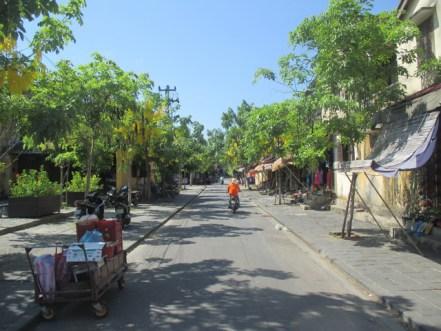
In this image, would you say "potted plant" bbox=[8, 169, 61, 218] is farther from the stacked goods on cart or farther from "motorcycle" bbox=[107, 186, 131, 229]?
the stacked goods on cart

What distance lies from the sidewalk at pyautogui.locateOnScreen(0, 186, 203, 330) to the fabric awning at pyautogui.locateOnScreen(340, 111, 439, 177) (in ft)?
20.3

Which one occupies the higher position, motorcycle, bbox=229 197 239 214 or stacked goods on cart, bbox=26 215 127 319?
motorcycle, bbox=229 197 239 214

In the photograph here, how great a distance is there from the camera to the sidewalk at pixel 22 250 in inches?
274

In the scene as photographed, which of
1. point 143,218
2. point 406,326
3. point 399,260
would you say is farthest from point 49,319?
point 143,218

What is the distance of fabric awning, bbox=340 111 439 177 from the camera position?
10523mm

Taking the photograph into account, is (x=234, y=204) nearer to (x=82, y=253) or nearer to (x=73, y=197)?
(x=73, y=197)

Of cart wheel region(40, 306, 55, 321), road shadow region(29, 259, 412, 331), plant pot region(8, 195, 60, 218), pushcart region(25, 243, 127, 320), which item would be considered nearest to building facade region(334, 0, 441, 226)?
road shadow region(29, 259, 412, 331)

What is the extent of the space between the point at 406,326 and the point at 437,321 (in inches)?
14.4

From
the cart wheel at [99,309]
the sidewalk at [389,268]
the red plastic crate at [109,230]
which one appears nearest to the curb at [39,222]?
the red plastic crate at [109,230]

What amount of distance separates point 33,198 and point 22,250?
7.57 metres

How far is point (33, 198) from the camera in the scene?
1981 cm

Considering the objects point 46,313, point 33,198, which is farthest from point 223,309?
point 33,198

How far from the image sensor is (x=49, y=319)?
6887 millimetres

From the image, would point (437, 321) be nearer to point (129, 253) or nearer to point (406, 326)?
point (406, 326)
